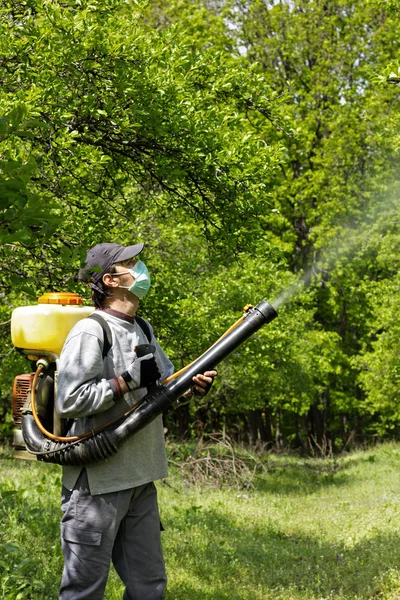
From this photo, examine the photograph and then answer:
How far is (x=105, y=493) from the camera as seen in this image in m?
3.75

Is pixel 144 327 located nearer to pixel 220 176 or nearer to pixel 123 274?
pixel 123 274

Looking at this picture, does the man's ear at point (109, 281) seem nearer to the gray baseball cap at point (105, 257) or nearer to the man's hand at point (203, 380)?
the gray baseball cap at point (105, 257)

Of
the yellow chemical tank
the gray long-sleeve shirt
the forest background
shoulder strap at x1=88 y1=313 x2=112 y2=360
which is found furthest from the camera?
the forest background

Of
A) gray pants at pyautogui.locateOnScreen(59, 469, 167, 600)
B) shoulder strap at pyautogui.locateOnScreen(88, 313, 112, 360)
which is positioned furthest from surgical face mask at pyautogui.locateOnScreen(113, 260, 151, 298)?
gray pants at pyautogui.locateOnScreen(59, 469, 167, 600)

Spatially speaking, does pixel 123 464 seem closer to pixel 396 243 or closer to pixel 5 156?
pixel 5 156

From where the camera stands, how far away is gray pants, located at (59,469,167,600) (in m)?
3.68

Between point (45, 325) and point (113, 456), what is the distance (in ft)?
2.54

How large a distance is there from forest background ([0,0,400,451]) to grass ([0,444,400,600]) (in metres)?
1.86

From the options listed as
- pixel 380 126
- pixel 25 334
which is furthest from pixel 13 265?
pixel 380 126

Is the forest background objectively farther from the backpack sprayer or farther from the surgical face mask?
the backpack sprayer

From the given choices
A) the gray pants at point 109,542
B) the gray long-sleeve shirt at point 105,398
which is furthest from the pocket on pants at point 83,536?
the gray long-sleeve shirt at point 105,398

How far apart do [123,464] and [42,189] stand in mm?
3602

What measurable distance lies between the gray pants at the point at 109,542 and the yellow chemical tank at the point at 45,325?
2.31ft

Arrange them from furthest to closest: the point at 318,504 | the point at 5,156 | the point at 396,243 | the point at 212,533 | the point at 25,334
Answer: the point at 396,243
the point at 318,504
the point at 212,533
the point at 5,156
the point at 25,334
